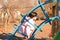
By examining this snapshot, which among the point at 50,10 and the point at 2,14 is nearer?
the point at 50,10

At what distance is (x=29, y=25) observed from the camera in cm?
204

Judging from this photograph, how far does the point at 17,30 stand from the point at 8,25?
0.63ft

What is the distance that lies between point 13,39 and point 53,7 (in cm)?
73

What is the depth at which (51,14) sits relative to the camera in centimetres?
199

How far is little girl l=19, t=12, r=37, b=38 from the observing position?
6.59ft

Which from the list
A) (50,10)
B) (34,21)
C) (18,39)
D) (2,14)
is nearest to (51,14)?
(50,10)

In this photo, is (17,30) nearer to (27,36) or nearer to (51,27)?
(27,36)

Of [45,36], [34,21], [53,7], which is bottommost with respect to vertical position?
[45,36]

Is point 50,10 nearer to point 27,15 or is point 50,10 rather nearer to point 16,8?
point 27,15

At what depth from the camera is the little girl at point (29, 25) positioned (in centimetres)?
201

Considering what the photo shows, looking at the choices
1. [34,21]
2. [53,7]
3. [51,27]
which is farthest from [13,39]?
[53,7]

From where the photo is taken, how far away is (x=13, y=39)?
6.70ft

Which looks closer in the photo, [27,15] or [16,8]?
[27,15]

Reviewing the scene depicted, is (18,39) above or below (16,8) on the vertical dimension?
below
